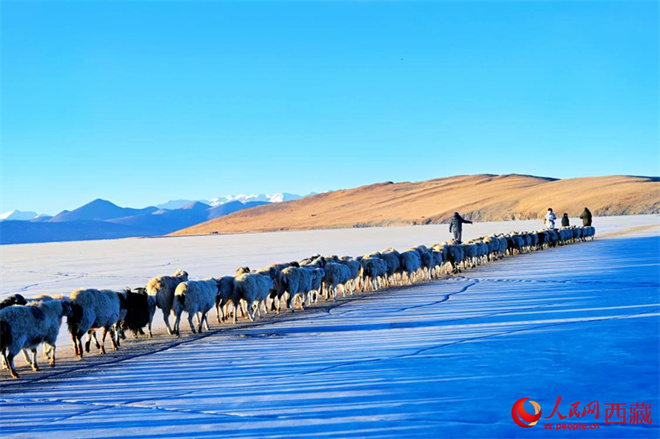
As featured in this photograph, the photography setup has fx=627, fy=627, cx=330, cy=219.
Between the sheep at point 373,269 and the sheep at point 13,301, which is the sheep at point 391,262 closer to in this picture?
the sheep at point 373,269

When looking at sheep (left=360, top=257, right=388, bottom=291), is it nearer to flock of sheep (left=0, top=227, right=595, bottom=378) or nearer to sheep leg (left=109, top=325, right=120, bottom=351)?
flock of sheep (left=0, top=227, right=595, bottom=378)

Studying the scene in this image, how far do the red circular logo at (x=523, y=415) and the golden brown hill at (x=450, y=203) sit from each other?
271 ft

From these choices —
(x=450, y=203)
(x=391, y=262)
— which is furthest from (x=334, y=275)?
(x=450, y=203)

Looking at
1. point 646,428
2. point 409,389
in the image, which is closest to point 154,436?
point 409,389

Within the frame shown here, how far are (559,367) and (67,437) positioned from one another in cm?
528

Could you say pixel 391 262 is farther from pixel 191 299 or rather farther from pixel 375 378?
pixel 375 378

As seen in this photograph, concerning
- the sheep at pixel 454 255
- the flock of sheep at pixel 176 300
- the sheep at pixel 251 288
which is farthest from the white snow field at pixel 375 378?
the sheep at pixel 454 255

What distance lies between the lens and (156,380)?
25.2 feet

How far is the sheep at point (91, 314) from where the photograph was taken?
9.31 m

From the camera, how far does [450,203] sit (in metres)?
124

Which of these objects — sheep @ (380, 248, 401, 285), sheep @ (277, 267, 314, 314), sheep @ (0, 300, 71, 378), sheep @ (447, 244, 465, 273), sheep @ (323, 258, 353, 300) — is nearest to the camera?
sheep @ (0, 300, 71, 378)

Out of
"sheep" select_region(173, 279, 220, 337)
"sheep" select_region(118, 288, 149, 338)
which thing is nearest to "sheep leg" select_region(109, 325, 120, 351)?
"sheep" select_region(118, 288, 149, 338)

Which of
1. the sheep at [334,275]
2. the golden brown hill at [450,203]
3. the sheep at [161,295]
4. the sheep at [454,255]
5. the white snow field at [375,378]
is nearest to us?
the white snow field at [375,378]

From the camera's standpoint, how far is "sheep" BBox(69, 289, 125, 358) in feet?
30.6
